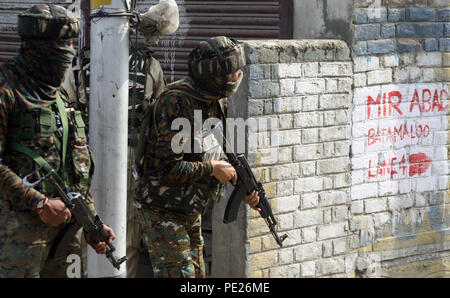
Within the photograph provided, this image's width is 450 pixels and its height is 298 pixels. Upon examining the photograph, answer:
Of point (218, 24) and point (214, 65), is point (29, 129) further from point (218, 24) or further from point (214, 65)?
point (218, 24)

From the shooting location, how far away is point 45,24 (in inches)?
151

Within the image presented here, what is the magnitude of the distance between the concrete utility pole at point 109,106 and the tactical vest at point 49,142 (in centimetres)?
53

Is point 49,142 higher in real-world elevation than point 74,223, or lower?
higher

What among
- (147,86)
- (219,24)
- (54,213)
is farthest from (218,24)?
(54,213)

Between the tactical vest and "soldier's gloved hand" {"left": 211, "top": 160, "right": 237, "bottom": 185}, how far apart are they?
75 centimetres

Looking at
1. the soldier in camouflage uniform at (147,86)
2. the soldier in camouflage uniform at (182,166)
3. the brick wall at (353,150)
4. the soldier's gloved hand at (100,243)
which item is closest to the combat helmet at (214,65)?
the soldier in camouflage uniform at (182,166)

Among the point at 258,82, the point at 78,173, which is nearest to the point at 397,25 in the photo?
the point at 258,82

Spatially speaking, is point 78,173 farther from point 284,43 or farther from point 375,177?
point 375,177

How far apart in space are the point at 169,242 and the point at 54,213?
90 centimetres

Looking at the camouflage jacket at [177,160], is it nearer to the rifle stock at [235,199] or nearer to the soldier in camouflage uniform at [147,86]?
the rifle stock at [235,199]

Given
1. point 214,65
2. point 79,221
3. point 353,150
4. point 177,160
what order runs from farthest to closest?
point 353,150
point 214,65
point 177,160
point 79,221

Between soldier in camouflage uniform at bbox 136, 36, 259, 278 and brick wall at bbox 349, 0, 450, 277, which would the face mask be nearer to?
soldier in camouflage uniform at bbox 136, 36, 259, 278

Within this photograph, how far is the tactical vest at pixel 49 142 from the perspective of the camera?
3801mm

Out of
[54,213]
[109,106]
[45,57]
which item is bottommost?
[54,213]
